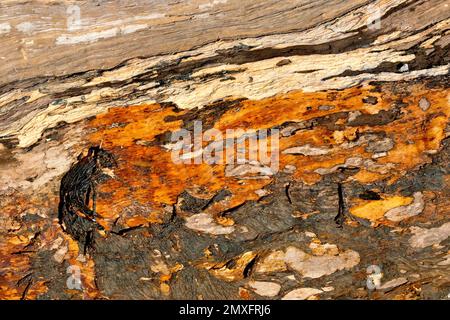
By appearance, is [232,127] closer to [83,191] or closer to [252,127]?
[252,127]

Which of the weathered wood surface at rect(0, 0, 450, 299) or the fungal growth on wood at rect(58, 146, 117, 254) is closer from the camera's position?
the weathered wood surface at rect(0, 0, 450, 299)

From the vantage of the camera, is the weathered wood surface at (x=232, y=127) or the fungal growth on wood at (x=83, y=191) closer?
the weathered wood surface at (x=232, y=127)

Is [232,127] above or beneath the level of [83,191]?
above

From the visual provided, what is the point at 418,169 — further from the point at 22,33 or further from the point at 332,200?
the point at 22,33

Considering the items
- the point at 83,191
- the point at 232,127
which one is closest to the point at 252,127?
the point at 232,127

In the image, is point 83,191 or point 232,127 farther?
point 83,191

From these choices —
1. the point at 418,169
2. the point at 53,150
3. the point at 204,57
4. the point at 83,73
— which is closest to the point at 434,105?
the point at 418,169

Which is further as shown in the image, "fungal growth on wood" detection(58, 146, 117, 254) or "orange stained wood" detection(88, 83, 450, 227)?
"fungal growth on wood" detection(58, 146, 117, 254)
